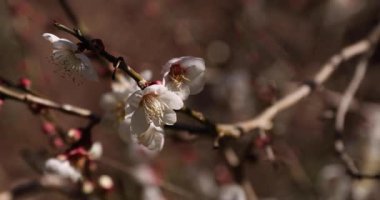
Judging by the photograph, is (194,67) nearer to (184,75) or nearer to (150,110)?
(184,75)

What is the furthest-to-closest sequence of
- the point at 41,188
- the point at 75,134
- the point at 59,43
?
the point at 41,188 → the point at 75,134 → the point at 59,43

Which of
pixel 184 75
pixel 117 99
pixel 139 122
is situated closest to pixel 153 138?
pixel 139 122

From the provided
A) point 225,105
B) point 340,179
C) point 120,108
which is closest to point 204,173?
point 225,105

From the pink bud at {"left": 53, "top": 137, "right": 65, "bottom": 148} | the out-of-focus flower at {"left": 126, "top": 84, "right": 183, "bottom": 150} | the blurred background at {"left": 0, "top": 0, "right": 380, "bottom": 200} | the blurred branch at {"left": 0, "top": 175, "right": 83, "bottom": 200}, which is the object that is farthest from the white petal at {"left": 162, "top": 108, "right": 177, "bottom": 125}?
the blurred background at {"left": 0, "top": 0, "right": 380, "bottom": 200}

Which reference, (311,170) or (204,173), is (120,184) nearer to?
(204,173)

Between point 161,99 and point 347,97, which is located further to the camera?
point 347,97

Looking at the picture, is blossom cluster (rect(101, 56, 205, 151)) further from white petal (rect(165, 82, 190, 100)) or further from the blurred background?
the blurred background

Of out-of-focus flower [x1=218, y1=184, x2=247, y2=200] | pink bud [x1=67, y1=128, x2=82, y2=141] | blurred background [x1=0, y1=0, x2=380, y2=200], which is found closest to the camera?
pink bud [x1=67, y1=128, x2=82, y2=141]
